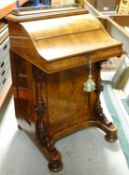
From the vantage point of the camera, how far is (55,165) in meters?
1.63

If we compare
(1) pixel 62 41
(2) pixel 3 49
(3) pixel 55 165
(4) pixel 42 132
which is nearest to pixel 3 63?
(2) pixel 3 49

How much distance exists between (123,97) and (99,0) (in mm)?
1685

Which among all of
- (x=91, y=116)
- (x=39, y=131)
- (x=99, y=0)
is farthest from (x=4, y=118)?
(x=99, y=0)

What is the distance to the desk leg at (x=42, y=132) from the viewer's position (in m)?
1.60

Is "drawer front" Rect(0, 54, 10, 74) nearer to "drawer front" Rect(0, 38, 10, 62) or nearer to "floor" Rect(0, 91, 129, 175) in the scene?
"drawer front" Rect(0, 38, 10, 62)

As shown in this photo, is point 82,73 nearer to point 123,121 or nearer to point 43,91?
point 43,91

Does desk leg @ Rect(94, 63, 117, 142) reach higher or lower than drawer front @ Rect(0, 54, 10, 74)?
lower

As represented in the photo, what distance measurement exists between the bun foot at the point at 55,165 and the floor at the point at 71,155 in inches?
1.1

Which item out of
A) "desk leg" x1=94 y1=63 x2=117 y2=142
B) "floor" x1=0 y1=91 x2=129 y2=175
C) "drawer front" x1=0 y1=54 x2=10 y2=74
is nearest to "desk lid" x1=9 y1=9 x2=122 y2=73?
"desk leg" x1=94 y1=63 x2=117 y2=142

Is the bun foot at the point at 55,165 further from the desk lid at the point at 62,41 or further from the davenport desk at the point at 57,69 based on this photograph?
the desk lid at the point at 62,41

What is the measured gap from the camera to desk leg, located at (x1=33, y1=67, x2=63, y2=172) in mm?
1604

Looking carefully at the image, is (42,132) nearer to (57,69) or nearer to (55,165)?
(55,165)

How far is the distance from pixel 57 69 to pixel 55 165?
0.71m

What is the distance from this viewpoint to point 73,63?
1350mm
